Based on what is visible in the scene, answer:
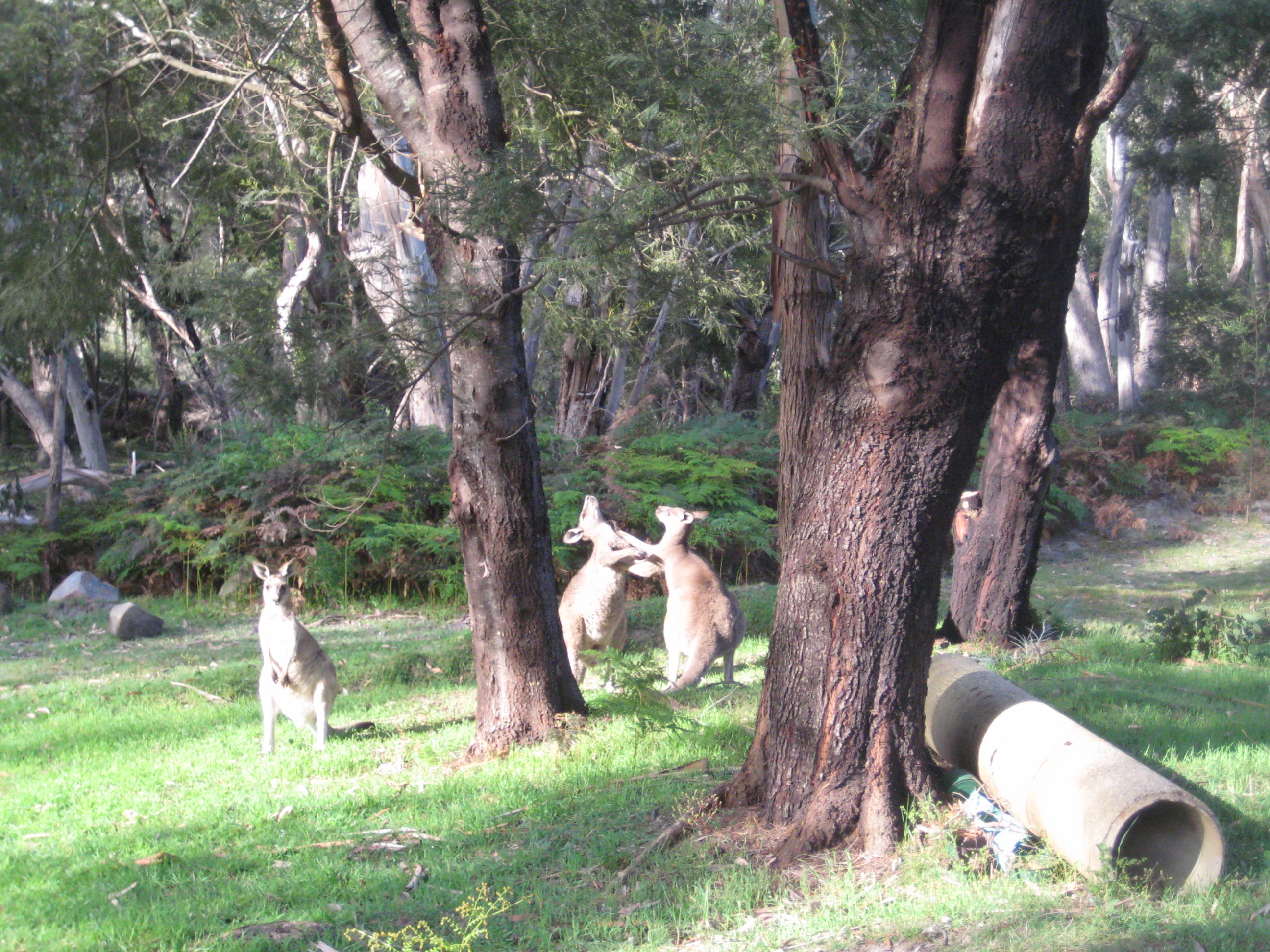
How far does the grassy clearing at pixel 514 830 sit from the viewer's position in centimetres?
440

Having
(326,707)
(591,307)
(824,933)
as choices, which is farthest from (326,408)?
(824,933)

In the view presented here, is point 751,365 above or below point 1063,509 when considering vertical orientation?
above

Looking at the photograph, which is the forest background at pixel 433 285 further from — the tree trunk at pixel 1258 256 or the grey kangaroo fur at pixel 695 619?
the grey kangaroo fur at pixel 695 619

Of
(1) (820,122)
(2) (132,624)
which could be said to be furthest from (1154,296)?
(1) (820,122)

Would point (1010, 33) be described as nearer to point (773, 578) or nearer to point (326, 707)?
point (326, 707)

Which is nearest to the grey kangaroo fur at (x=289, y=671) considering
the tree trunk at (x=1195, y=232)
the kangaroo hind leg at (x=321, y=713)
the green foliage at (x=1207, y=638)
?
the kangaroo hind leg at (x=321, y=713)

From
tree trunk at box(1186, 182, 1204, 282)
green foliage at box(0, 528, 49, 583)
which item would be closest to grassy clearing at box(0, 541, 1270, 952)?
green foliage at box(0, 528, 49, 583)

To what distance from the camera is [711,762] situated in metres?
6.57

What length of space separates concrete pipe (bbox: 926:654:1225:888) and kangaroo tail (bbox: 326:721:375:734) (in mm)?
4533

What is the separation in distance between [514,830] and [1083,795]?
293 cm

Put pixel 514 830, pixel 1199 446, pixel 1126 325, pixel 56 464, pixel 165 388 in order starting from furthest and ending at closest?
pixel 1126 325
pixel 165 388
pixel 1199 446
pixel 56 464
pixel 514 830

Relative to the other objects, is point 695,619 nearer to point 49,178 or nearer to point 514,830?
point 514,830

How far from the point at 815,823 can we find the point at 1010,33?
377 centimetres

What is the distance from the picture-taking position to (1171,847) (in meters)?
4.76
